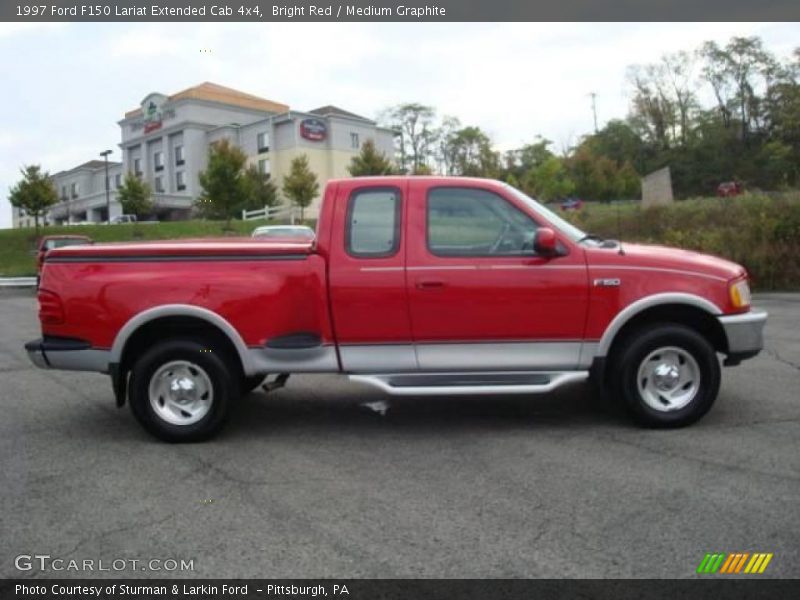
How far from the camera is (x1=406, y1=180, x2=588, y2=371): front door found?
17.8 ft

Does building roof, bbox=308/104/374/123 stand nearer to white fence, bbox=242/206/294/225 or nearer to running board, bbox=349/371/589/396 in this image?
white fence, bbox=242/206/294/225

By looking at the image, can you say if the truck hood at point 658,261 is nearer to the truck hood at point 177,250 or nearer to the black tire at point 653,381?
the black tire at point 653,381

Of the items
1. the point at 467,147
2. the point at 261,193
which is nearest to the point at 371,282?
the point at 261,193

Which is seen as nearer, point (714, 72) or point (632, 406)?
point (632, 406)

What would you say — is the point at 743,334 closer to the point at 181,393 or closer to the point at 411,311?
the point at 411,311

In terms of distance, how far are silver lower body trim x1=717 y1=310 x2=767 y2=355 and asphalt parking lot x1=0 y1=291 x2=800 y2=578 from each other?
604mm

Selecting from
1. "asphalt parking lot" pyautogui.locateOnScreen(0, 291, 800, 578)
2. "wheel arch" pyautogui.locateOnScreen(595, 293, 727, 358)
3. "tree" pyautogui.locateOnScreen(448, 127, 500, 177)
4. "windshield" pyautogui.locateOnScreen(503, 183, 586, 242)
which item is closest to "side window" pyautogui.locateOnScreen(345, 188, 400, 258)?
"windshield" pyautogui.locateOnScreen(503, 183, 586, 242)

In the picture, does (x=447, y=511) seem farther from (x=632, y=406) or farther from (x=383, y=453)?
(x=632, y=406)

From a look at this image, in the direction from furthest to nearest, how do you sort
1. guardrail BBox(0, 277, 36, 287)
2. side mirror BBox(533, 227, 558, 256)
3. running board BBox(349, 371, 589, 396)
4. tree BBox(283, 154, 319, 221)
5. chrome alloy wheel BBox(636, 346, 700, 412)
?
tree BBox(283, 154, 319, 221) → guardrail BBox(0, 277, 36, 287) → chrome alloy wheel BBox(636, 346, 700, 412) → running board BBox(349, 371, 589, 396) → side mirror BBox(533, 227, 558, 256)

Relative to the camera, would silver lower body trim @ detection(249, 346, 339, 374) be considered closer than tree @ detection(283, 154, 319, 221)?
Yes

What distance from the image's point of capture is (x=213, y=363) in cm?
548

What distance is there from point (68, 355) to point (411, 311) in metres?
2.63

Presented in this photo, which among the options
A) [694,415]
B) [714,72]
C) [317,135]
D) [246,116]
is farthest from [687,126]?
[694,415]
